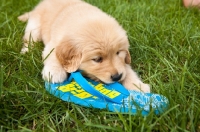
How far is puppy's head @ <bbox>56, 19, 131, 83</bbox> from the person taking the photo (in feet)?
9.57

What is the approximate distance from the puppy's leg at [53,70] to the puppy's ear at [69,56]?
0.06 meters

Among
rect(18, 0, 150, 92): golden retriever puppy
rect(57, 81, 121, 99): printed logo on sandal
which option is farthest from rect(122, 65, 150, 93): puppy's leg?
rect(57, 81, 121, 99): printed logo on sandal

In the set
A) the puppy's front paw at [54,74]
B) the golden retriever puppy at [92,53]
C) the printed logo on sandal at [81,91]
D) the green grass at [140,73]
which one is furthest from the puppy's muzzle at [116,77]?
the puppy's front paw at [54,74]

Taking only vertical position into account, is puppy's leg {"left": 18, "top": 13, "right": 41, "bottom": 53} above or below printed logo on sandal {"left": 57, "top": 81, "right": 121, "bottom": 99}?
above

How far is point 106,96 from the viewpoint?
103 inches

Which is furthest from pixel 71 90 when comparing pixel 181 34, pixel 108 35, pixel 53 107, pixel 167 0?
pixel 167 0

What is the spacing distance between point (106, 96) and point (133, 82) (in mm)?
489

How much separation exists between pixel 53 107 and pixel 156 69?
1123 millimetres

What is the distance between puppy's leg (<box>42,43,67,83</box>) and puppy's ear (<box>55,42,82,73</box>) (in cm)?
6

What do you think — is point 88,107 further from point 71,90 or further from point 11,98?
point 11,98

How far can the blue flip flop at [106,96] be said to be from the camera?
2361 mm

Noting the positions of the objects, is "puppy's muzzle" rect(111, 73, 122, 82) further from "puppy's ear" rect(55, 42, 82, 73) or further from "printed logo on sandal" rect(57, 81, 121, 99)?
"puppy's ear" rect(55, 42, 82, 73)

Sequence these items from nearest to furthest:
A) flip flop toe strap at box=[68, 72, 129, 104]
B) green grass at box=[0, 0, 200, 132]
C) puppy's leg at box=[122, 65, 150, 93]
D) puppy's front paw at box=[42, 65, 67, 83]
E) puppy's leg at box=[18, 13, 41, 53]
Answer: green grass at box=[0, 0, 200, 132], flip flop toe strap at box=[68, 72, 129, 104], puppy's leg at box=[122, 65, 150, 93], puppy's front paw at box=[42, 65, 67, 83], puppy's leg at box=[18, 13, 41, 53]

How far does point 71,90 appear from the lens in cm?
278
